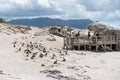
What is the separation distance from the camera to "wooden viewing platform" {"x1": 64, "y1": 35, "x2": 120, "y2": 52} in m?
A: 44.2

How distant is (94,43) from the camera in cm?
4434

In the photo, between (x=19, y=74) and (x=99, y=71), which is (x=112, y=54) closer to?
(x=99, y=71)

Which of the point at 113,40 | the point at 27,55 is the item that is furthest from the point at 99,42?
the point at 27,55

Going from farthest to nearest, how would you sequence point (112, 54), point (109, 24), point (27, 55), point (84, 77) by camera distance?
point (109, 24) < point (112, 54) < point (27, 55) < point (84, 77)

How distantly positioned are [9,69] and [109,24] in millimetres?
25731

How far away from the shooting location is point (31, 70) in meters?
27.0

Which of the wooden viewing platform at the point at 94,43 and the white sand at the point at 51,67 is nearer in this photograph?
the white sand at the point at 51,67

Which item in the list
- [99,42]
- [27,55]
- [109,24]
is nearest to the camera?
[27,55]

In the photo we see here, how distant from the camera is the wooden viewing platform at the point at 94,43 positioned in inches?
1742

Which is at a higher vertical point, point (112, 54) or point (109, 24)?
point (109, 24)

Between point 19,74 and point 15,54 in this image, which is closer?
point 19,74

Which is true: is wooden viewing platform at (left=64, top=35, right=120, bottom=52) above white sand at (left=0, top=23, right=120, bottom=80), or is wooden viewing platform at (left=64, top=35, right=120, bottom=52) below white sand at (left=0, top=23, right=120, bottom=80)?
above

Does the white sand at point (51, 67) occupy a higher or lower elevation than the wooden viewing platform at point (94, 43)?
lower

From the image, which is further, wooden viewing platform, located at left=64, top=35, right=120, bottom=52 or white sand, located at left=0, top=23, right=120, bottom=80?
wooden viewing platform, located at left=64, top=35, right=120, bottom=52
